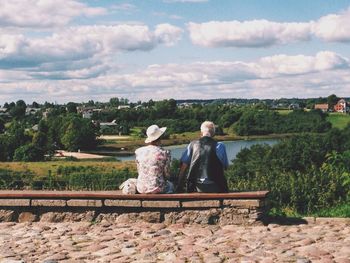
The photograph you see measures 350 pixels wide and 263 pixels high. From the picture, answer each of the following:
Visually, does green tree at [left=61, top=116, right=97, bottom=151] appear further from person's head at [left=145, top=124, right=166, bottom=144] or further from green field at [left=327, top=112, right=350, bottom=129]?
person's head at [left=145, top=124, right=166, bottom=144]

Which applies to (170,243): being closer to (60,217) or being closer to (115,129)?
(60,217)

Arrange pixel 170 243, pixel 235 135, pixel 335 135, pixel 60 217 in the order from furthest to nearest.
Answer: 1. pixel 235 135
2. pixel 335 135
3. pixel 60 217
4. pixel 170 243

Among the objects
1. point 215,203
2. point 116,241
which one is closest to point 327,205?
point 215,203

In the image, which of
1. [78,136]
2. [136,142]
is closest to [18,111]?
[78,136]

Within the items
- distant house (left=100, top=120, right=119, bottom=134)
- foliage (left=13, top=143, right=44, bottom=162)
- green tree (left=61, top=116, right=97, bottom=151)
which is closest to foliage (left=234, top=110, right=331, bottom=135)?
green tree (left=61, top=116, right=97, bottom=151)

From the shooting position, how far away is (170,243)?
23.7 ft

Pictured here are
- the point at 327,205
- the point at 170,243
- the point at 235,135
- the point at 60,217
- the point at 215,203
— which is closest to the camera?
the point at 170,243

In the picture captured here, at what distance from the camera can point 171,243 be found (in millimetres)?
7211

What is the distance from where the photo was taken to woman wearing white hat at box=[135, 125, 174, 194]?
828cm

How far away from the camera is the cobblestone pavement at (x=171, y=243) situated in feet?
21.5

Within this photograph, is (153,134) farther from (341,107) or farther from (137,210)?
(341,107)

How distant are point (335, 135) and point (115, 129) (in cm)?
7593

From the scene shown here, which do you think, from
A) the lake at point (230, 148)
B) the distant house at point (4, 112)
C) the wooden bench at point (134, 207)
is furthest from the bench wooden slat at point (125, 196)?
the distant house at point (4, 112)

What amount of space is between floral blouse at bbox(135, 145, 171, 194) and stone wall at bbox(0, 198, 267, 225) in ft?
0.65
